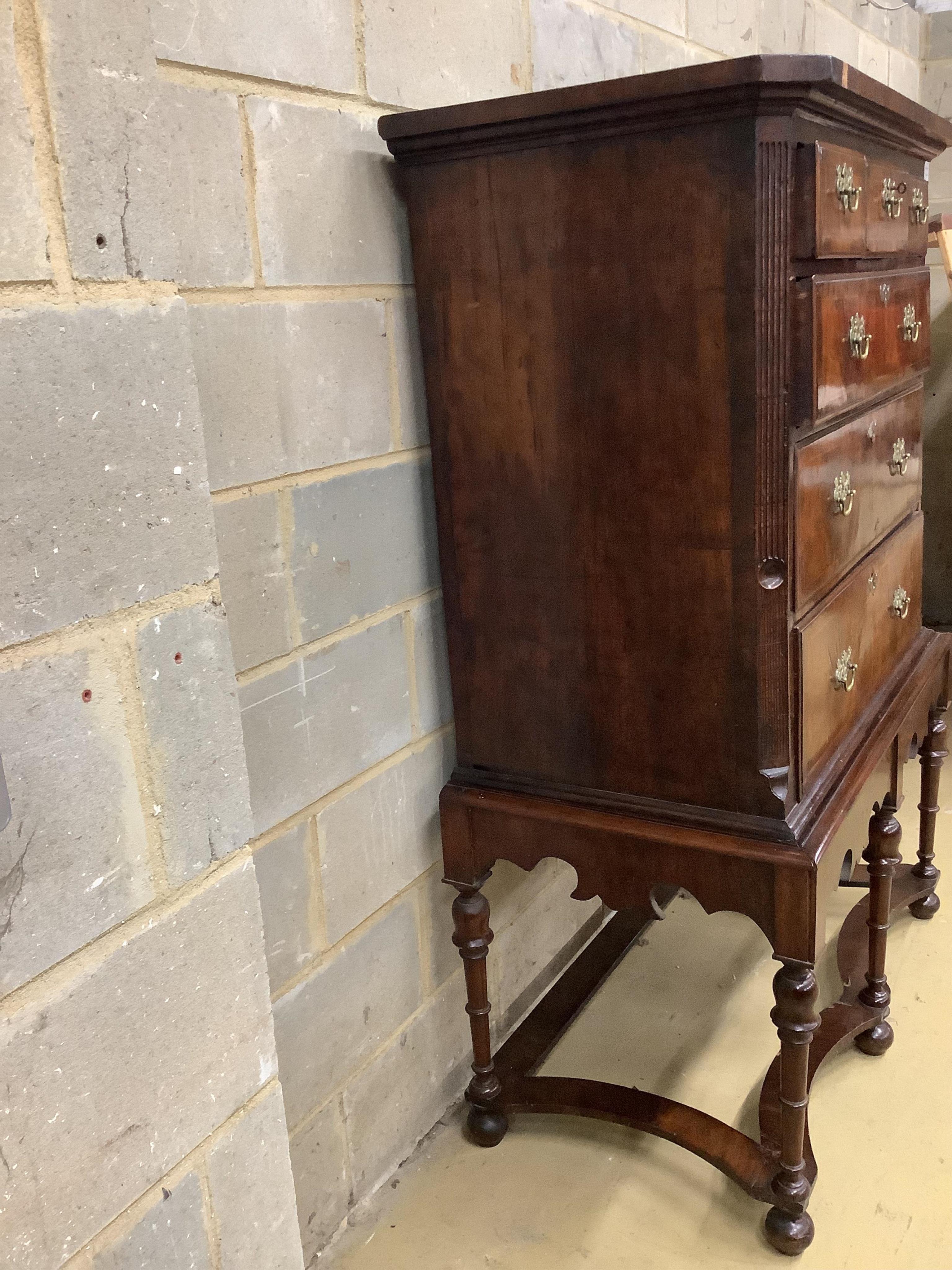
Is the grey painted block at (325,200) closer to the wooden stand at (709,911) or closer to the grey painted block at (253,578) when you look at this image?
the grey painted block at (253,578)

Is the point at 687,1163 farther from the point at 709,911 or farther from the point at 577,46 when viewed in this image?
the point at 577,46

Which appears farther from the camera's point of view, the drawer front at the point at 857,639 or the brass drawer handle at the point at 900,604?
the brass drawer handle at the point at 900,604

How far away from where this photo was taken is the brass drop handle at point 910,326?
5.06ft

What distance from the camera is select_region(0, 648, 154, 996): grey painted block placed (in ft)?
2.35

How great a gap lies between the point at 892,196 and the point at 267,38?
83 centimetres

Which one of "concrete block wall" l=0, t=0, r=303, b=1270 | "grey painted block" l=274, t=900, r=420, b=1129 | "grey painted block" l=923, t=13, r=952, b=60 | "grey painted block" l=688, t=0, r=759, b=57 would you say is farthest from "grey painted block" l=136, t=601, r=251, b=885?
"grey painted block" l=923, t=13, r=952, b=60

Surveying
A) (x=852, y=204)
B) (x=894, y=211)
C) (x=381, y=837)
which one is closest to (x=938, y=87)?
(x=894, y=211)

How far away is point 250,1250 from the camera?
0.96 m

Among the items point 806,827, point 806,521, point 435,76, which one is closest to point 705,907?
point 806,827

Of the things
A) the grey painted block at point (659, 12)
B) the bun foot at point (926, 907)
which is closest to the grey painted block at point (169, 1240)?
the bun foot at point (926, 907)

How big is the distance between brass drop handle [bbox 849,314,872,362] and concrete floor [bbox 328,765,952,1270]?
1.12 m

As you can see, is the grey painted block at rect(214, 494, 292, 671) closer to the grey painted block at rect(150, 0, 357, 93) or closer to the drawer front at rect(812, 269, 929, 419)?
the grey painted block at rect(150, 0, 357, 93)

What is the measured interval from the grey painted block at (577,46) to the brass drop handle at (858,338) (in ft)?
2.12

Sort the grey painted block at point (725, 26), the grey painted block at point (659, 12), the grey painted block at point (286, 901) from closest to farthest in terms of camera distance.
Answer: the grey painted block at point (286, 901) → the grey painted block at point (659, 12) → the grey painted block at point (725, 26)
